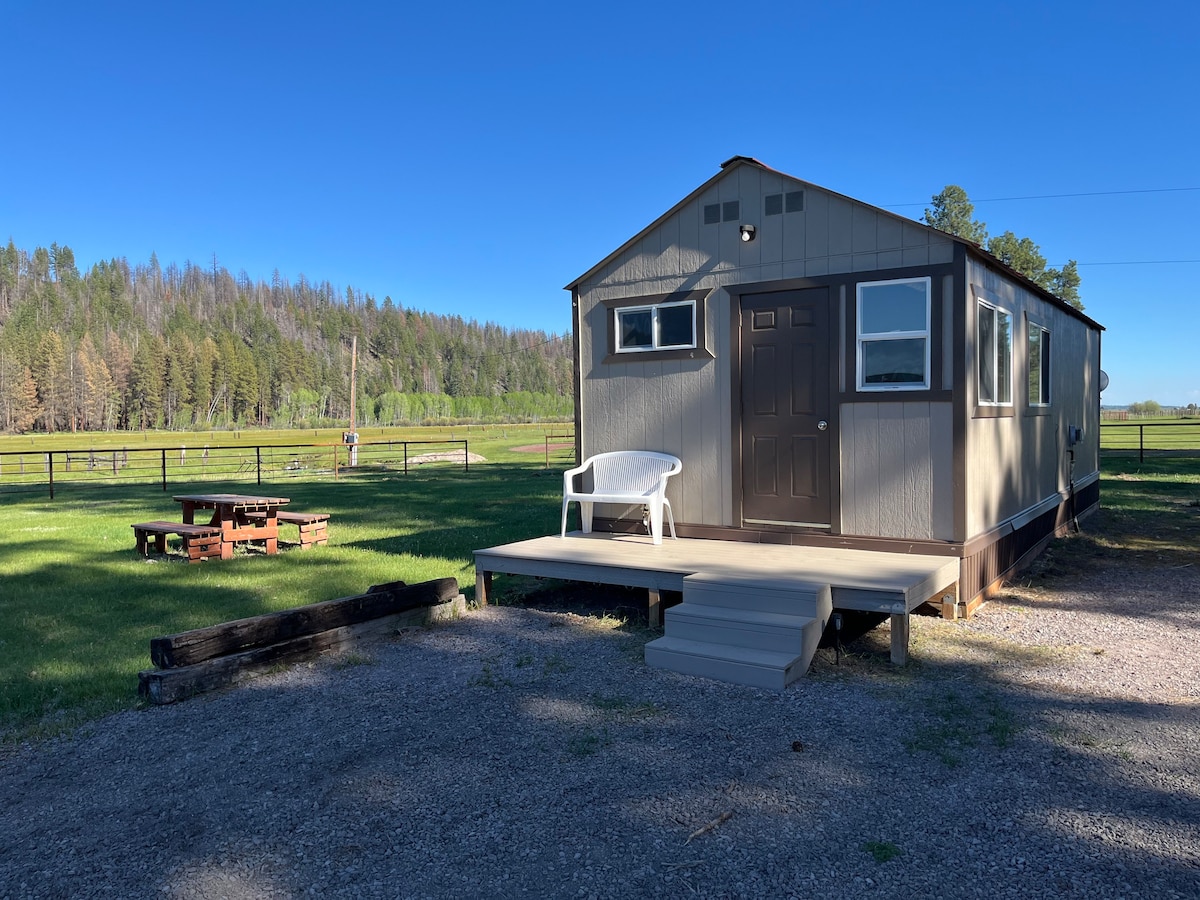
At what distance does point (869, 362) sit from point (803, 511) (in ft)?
3.97

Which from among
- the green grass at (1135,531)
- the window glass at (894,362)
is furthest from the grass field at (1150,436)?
the window glass at (894,362)

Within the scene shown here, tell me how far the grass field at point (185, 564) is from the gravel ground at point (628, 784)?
1.00 meters

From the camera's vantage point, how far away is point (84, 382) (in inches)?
3034

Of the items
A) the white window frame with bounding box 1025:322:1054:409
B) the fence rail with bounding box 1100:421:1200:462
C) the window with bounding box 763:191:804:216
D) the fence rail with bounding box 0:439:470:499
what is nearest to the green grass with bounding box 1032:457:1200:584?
the white window frame with bounding box 1025:322:1054:409

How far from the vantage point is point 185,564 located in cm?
813

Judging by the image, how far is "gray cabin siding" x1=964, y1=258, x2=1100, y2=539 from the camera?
5.91 metres

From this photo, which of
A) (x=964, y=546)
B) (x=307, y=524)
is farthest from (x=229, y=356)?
(x=964, y=546)

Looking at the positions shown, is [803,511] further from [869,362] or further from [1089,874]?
[1089,874]

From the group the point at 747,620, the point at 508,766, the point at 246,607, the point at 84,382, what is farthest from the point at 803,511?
the point at 84,382

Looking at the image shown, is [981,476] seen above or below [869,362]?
below

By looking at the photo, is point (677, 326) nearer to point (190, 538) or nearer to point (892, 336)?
point (892, 336)

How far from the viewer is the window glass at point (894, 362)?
5.92m

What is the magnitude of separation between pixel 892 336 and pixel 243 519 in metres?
6.70

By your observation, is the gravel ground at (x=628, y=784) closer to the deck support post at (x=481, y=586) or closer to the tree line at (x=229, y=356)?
the deck support post at (x=481, y=586)
